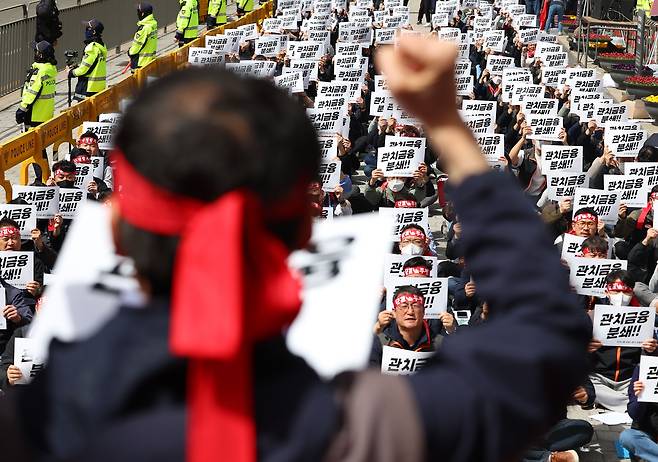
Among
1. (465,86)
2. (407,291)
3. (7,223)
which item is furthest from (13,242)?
(465,86)

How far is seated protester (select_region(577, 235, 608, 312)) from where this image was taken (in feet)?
34.0

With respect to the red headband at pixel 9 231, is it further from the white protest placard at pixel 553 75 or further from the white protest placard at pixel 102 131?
the white protest placard at pixel 553 75

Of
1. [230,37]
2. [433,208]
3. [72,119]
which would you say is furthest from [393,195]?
[230,37]

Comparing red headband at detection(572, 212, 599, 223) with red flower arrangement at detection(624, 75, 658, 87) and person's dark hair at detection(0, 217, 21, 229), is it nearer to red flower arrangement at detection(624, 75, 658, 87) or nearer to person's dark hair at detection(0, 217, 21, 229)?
person's dark hair at detection(0, 217, 21, 229)

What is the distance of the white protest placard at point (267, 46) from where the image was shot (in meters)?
22.2

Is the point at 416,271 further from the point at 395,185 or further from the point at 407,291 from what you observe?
the point at 395,185

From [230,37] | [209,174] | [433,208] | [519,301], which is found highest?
[209,174]

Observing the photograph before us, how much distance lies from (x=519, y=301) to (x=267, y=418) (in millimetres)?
348

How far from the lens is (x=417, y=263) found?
32.3 feet

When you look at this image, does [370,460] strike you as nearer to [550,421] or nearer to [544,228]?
[550,421]

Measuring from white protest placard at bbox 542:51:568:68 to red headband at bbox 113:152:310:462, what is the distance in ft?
65.9

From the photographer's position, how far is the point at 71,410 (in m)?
1.39

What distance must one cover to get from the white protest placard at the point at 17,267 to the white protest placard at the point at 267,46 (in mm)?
12571

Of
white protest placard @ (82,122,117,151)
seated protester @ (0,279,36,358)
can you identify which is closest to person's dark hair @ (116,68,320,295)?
seated protester @ (0,279,36,358)
